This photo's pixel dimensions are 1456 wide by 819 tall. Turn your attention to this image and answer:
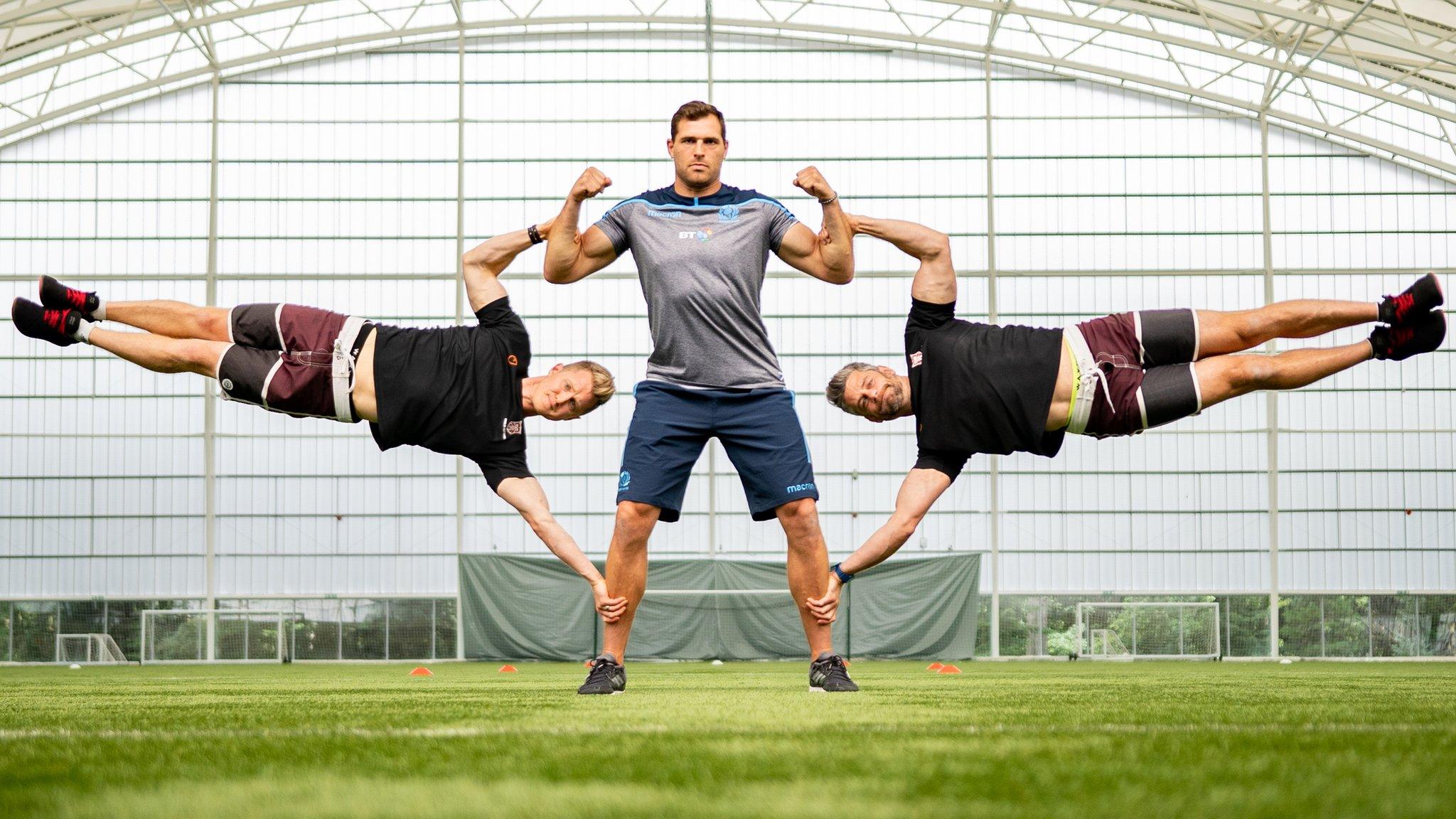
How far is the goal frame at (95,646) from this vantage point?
1838cm

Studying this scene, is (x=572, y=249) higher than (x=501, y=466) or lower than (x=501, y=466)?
higher

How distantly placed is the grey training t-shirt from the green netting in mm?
12764

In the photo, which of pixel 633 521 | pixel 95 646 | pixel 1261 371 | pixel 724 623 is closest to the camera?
pixel 633 521

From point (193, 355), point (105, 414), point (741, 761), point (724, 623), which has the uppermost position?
point (105, 414)

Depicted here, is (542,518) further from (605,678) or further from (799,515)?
(799,515)

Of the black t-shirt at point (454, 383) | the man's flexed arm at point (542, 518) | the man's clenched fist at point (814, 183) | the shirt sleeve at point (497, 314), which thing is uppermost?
the man's clenched fist at point (814, 183)

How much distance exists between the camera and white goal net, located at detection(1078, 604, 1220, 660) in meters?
18.0

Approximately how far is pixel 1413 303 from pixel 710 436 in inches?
84.9

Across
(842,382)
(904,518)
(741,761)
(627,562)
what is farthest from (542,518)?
(741,761)

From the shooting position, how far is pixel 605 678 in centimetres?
407

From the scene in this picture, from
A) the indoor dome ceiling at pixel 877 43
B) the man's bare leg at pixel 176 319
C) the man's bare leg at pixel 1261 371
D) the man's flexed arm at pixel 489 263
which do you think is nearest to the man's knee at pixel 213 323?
the man's bare leg at pixel 176 319

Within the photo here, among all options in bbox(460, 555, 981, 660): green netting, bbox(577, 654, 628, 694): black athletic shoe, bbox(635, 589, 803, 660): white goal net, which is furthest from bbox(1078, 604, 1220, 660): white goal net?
bbox(577, 654, 628, 694): black athletic shoe

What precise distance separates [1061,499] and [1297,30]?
6.92 meters

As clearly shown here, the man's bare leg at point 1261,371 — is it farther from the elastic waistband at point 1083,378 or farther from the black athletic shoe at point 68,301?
the black athletic shoe at point 68,301
